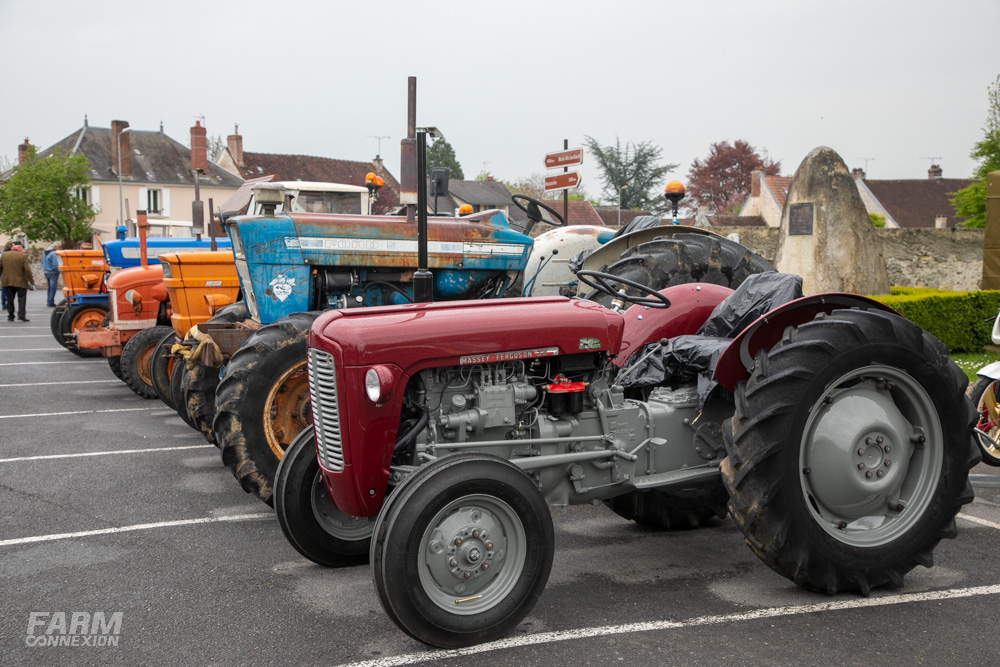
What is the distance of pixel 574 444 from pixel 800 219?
938 cm

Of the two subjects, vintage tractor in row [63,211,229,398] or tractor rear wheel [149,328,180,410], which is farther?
vintage tractor in row [63,211,229,398]

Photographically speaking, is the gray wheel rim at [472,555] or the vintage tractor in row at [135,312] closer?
the gray wheel rim at [472,555]

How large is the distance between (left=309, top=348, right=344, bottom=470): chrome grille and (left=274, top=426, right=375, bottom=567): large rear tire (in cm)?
29

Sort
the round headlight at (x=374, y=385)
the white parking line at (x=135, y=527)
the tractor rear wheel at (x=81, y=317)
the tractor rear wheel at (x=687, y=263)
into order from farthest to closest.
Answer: the tractor rear wheel at (x=81, y=317) < the tractor rear wheel at (x=687, y=263) < the white parking line at (x=135, y=527) < the round headlight at (x=374, y=385)

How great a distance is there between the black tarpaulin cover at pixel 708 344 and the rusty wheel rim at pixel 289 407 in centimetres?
193

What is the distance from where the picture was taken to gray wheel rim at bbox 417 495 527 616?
296cm

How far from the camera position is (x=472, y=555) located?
2.99 meters

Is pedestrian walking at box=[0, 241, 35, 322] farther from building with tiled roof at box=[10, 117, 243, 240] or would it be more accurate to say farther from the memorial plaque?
Answer: building with tiled roof at box=[10, 117, 243, 240]

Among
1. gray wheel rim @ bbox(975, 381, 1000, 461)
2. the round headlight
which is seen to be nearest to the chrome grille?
the round headlight

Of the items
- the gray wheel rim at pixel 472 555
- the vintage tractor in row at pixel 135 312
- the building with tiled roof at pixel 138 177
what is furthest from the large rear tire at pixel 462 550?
the building with tiled roof at pixel 138 177

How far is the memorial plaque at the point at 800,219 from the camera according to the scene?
11.7m

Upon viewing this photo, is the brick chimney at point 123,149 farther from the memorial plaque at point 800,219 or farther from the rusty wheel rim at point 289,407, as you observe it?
the rusty wheel rim at point 289,407

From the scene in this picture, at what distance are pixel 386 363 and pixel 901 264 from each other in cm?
1560

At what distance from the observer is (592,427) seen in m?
3.58
